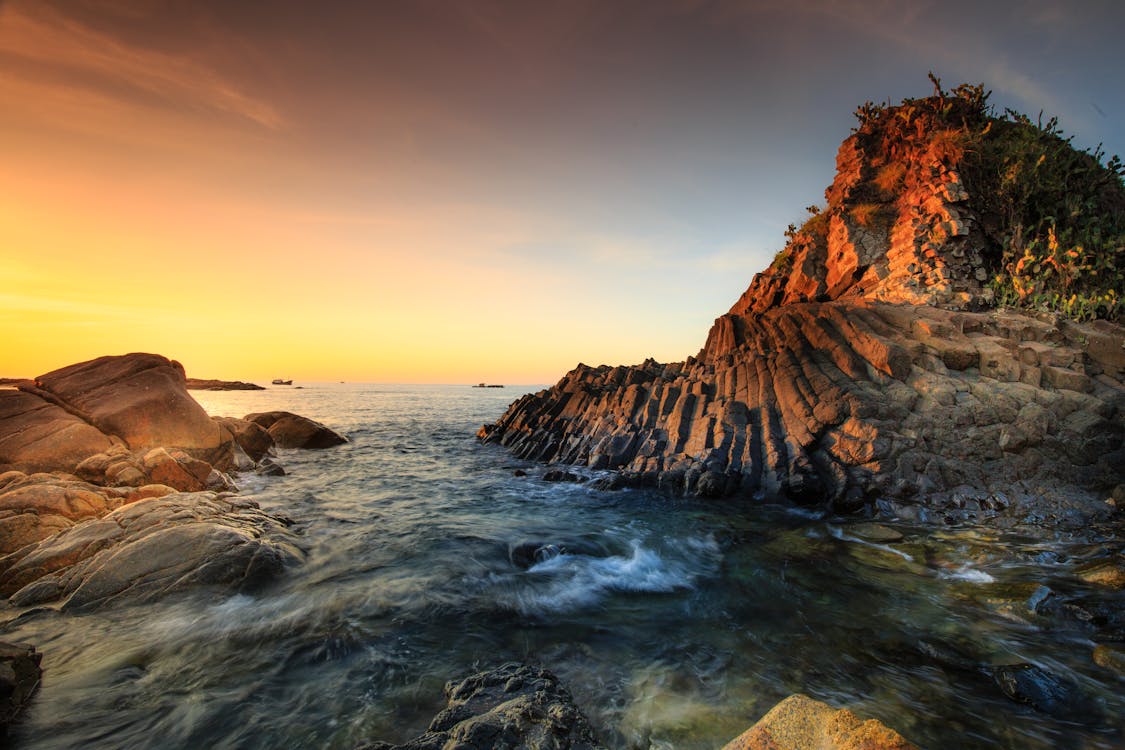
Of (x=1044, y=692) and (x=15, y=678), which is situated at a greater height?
(x=15, y=678)

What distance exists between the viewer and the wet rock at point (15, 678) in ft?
15.5

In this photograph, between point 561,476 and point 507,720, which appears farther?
point 561,476

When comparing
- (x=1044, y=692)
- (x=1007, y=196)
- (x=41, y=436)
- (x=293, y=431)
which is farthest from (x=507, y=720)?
(x=293, y=431)

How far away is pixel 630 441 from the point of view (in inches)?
805

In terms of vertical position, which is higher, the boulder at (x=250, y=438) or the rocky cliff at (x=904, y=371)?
the rocky cliff at (x=904, y=371)

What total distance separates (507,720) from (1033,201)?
95.4 ft

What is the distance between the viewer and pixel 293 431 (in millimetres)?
29188

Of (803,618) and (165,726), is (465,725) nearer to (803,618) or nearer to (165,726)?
(165,726)

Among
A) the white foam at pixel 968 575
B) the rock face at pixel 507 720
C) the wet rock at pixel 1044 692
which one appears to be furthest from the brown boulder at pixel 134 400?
the white foam at pixel 968 575

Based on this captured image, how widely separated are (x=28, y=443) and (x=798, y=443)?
25.4 meters

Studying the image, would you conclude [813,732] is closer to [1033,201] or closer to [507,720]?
[507,720]

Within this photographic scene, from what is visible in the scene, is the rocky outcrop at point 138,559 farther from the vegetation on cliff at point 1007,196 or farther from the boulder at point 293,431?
the vegetation on cliff at point 1007,196

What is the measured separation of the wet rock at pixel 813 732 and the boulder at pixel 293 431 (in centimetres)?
3193

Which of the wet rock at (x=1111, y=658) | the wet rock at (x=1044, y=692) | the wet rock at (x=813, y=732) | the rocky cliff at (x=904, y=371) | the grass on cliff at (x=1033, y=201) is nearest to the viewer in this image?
the wet rock at (x=813, y=732)
